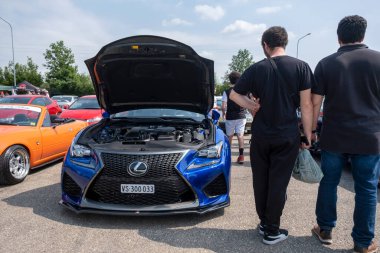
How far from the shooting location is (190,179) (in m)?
3.22

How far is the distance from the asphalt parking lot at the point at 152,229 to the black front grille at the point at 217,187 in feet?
1.04

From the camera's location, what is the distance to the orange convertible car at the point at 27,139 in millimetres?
4570

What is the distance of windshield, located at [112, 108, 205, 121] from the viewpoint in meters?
4.87

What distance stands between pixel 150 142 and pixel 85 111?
6422mm

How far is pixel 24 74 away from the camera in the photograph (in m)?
55.3

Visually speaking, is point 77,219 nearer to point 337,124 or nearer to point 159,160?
point 159,160

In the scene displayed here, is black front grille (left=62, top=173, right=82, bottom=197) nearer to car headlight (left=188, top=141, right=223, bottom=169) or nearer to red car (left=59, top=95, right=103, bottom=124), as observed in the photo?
car headlight (left=188, top=141, right=223, bottom=169)

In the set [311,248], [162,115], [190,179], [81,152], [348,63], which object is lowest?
[311,248]

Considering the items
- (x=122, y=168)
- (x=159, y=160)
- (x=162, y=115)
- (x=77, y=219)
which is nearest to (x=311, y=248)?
(x=159, y=160)

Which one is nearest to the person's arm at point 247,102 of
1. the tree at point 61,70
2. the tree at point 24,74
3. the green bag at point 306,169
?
the green bag at point 306,169

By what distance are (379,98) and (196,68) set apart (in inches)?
88.6

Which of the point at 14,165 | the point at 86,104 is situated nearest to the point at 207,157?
the point at 14,165

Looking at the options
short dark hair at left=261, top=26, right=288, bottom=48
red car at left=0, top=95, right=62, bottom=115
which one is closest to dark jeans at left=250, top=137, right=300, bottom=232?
short dark hair at left=261, top=26, right=288, bottom=48

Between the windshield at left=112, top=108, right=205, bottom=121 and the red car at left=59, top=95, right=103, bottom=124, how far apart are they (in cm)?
384
